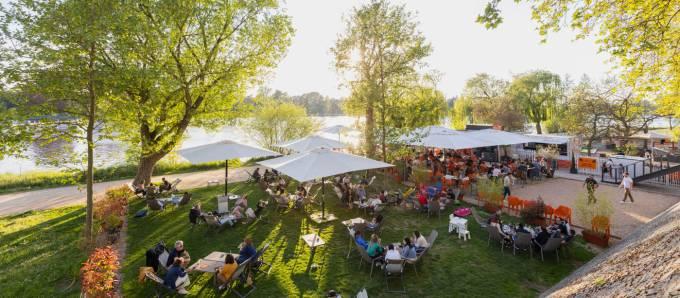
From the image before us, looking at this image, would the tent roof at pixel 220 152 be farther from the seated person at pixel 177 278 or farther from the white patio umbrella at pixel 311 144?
the seated person at pixel 177 278

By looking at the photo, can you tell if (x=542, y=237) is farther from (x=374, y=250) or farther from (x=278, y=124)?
(x=278, y=124)

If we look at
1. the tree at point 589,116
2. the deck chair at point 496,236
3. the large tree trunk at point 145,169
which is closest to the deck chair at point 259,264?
the deck chair at point 496,236

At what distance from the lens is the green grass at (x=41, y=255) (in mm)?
7453

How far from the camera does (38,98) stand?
911 cm

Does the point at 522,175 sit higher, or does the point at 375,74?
the point at 375,74

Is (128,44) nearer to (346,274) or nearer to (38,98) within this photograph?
(38,98)

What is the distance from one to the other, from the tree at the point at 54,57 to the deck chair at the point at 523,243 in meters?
11.7

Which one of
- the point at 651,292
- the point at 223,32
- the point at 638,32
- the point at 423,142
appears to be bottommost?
the point at 651,292

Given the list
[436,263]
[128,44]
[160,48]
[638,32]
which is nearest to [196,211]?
[128,44]

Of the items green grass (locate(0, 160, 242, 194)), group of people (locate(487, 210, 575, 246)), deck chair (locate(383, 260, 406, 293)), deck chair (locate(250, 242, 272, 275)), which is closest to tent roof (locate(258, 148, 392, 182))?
deck chair (locate(250, 242, 272, 275))

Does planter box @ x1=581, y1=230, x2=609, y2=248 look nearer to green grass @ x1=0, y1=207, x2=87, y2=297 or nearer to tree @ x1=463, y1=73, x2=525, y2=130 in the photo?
green grass @ x1=0, y1=207, x2=87, y2=297

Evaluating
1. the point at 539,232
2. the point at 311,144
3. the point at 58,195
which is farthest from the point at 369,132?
the point at 58,195

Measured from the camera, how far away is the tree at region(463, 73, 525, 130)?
40.5m

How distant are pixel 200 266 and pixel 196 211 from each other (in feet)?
13.0
